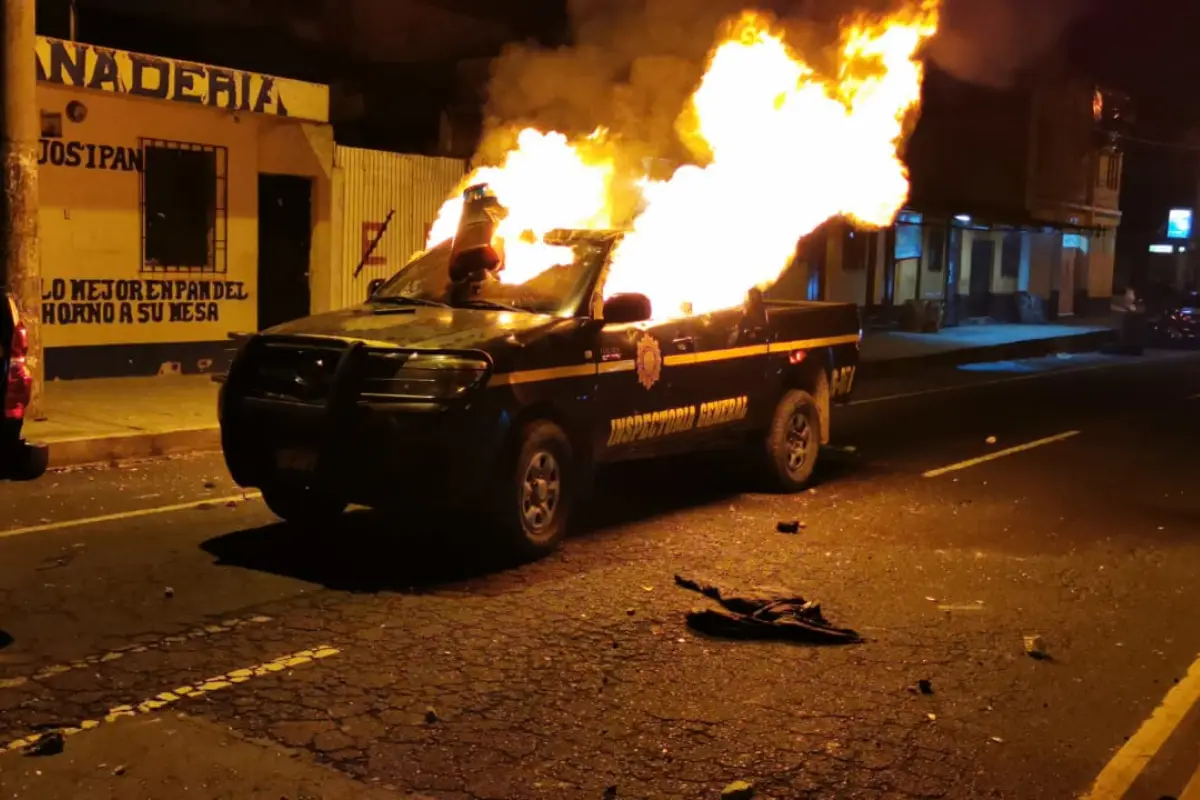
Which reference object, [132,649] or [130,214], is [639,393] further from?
[130,214]

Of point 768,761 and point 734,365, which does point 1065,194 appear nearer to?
point 734,365

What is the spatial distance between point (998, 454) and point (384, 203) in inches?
357

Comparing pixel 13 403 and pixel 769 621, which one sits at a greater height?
pixel 13 403

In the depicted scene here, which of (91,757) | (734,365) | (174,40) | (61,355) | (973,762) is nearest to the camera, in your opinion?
(91,757)

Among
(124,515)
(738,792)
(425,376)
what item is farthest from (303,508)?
(738,792)

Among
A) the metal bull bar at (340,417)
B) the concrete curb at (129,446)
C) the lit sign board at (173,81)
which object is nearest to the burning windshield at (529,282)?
the metal bull bar at (340,417)

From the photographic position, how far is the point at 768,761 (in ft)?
14.9

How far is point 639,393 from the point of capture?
7.97m

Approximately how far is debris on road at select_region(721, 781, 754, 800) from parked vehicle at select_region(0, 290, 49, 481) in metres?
3.89

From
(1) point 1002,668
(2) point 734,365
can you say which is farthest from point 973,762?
(2) point 734,365

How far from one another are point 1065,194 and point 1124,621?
3457cm

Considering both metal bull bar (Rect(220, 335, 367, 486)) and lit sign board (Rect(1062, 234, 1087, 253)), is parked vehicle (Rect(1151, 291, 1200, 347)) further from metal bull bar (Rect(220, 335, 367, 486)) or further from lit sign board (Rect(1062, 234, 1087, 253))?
metal bull bar (Rect(220, 335, 367, 486))

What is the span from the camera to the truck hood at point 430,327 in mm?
6824

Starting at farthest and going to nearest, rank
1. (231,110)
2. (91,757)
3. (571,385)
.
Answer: (231,110) → (571,385) → (91,757)
